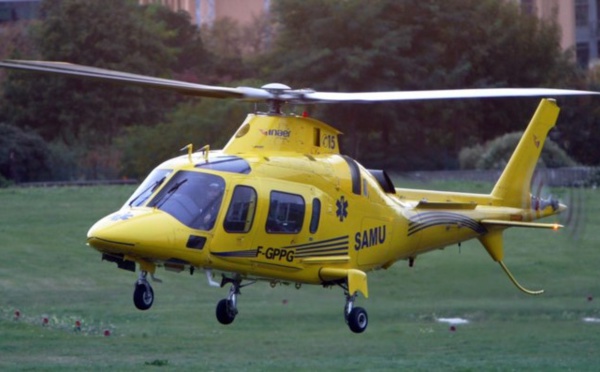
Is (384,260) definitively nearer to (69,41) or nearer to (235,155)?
(235,155)

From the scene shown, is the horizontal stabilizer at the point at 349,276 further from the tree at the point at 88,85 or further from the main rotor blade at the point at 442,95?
the tree at the point at 88,85

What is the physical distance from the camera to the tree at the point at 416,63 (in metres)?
45.5

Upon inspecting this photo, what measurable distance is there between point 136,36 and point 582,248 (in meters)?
22.0

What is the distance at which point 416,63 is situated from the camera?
4744 cm

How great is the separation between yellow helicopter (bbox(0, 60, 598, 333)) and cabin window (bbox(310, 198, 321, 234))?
0.01 meters

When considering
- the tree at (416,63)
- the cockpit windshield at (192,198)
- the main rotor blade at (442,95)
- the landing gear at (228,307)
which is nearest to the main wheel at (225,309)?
the landing gear at (228,307)

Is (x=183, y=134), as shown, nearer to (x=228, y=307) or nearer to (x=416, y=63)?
(x=416, y=63)

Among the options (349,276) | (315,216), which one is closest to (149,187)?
(315,216)

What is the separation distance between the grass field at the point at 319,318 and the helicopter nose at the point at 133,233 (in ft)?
33.7

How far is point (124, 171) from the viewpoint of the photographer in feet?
163

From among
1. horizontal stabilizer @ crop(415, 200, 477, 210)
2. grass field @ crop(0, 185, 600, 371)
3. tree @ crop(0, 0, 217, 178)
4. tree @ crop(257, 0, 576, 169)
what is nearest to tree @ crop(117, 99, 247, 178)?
tree @ crop(257, 0, 576, 169)

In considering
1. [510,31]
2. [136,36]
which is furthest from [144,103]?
[510,31]

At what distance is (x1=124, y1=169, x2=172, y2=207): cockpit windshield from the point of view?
57.4ft

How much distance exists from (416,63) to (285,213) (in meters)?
29.8
